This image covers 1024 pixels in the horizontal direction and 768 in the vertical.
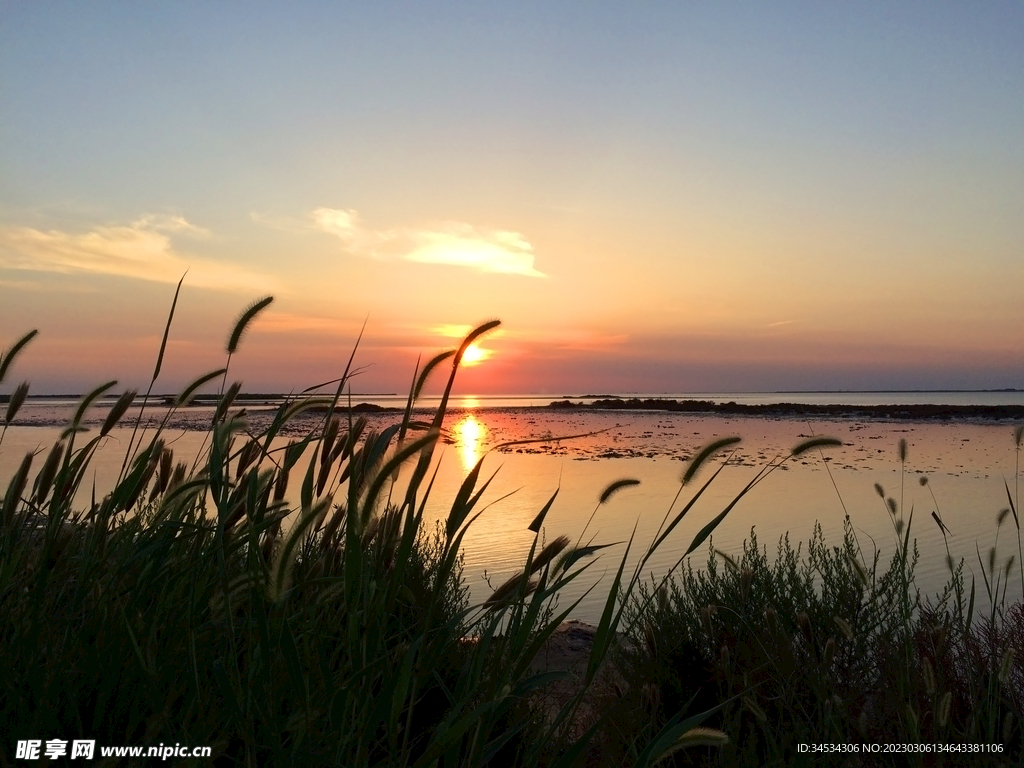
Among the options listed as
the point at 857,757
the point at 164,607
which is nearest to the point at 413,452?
the point at 164,607

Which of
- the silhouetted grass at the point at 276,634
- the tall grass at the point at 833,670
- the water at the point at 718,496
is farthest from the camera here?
the water at the point at 718,496

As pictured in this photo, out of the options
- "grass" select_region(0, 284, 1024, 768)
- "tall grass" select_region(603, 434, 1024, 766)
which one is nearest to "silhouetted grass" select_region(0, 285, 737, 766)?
"grass" select_region(0, 284, 1024, 768)

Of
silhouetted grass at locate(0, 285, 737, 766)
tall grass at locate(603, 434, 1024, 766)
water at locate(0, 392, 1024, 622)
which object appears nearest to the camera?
silhouetted grass at locate(0, 285, 737, 766)

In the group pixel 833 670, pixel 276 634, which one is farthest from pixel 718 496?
pixel 276 634

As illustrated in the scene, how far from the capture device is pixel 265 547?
2650 millimetres

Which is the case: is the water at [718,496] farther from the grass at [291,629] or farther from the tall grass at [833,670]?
the tall grass at [833,670]

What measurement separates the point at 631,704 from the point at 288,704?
79.8 inches

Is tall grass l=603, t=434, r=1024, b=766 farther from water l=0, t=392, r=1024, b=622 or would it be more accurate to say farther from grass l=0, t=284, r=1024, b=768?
water l=0, t=392, r=1024, b=622

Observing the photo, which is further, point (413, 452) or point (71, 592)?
point (71, 592)

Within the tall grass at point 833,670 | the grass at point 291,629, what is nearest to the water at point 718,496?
the grass at point 291,629

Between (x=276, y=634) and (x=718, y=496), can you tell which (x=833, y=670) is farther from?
(x=718, y=496)

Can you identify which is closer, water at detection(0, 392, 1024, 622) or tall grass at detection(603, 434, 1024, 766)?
tall grass at detection(603, 434, 1024, 766)

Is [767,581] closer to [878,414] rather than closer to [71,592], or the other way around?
[71,592]

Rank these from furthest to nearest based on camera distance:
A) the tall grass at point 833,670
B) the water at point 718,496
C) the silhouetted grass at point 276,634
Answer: the water at point 718,496 < the tall grass at point 833,670 < the silhouetted grass at point 276,634
